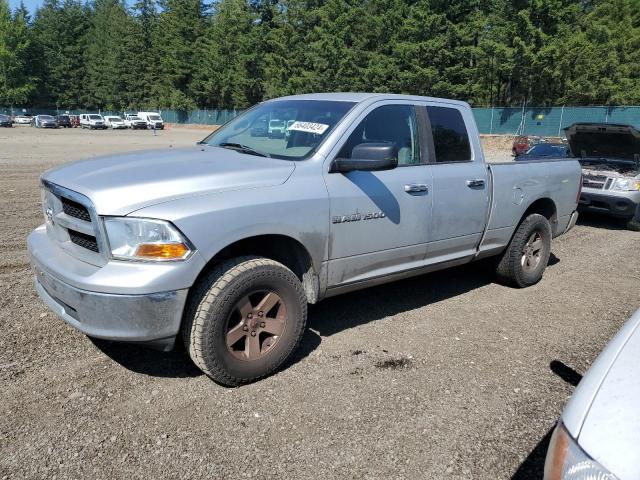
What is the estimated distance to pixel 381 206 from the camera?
3.83 meters

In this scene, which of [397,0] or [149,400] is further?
[397,0]

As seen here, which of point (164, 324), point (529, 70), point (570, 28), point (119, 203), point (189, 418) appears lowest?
point (189, 418)

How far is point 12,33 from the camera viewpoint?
255ft

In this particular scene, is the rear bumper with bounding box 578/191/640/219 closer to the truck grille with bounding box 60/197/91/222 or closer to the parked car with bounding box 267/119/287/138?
the parked car with bounding box 267/119/287/138

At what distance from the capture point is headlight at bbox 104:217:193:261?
112 inches

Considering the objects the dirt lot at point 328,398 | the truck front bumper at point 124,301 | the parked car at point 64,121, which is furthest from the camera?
the parked car at point 64,121

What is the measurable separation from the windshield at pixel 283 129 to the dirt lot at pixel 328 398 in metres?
1.53

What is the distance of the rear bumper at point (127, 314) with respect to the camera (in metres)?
2.82

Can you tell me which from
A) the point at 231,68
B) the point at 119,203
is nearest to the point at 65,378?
the point at 119,203

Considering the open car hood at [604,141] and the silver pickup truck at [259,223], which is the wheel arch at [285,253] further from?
the open car hood at [604,141]

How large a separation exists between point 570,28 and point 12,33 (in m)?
78.8

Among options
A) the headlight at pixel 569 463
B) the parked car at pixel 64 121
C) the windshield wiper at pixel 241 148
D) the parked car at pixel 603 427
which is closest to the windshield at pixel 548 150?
the windshield wiper at pixel 241 148

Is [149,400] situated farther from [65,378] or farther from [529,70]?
[529,70]

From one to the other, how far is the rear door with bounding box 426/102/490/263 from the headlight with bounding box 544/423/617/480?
269 cm
